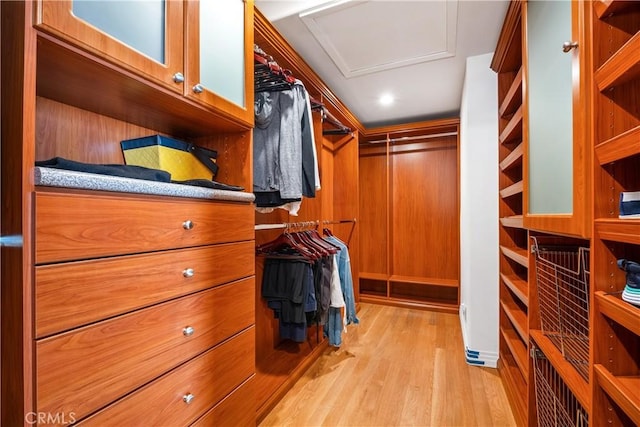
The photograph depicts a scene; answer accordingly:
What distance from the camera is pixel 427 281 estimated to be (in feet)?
10.9

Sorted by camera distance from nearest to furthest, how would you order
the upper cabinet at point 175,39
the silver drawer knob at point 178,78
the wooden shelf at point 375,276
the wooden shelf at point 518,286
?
the upper cabinet at point 175,39 < the silver drawer knob at point 178,78 < the wooden shelf at point 518,286 < the wooden shelf at point 375,276

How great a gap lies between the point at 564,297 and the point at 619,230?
56 centimetres

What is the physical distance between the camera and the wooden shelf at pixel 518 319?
1429mm

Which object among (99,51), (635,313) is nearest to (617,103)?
(635,313)

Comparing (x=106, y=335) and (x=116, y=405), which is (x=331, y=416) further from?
(x=106, y=335)

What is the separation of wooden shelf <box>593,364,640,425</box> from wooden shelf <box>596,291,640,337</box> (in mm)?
151

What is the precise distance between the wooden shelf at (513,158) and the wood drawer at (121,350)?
5.35 ft

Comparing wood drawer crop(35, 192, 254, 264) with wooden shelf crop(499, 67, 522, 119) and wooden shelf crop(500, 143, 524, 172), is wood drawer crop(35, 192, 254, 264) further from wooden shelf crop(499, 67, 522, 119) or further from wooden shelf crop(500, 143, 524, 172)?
wooden shelf crop(499, 67, 522, 119)

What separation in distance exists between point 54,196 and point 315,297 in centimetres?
145

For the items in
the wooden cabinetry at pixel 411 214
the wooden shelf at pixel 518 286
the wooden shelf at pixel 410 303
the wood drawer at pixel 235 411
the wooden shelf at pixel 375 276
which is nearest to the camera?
the wood drawer at pixel 235 411

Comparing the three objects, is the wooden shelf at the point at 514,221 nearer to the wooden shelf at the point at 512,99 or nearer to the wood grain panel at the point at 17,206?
the wooden shelf at the point at 512,99

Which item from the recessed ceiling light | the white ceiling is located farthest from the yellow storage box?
the recessed ceiling light

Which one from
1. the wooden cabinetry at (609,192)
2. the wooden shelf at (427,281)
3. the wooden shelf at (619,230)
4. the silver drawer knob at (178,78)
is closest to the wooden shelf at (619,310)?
the wooden cabinetry at (609,192)

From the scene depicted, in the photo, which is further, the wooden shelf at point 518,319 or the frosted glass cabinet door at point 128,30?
the wooden shelf at point 518,319
